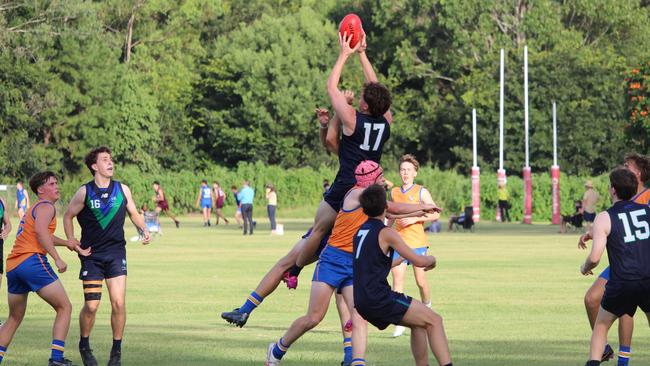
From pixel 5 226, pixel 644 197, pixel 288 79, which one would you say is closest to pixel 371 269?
pixel 644 197

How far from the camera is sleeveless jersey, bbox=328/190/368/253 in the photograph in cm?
1166

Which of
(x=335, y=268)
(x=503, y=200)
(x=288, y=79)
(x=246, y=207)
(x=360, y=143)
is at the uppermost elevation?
(x=288, y=79)

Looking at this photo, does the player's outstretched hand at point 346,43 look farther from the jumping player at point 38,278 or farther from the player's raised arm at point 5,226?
the player's raised arm at point 5,226

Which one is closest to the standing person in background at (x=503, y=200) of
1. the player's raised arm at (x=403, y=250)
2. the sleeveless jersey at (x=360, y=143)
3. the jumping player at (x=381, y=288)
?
the sleeveless jersey at (x=360, y=143)

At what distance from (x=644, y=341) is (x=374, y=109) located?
5.33 m

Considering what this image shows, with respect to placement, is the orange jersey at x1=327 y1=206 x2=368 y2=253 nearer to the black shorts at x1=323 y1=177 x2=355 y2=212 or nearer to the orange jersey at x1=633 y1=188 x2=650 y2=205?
the black shorts at x1=323 y1=177 x2=355 y2=212

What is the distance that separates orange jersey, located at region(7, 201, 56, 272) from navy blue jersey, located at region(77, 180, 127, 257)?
1.11 feet

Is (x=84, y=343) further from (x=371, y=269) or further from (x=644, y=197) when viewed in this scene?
(x=644, y=197)

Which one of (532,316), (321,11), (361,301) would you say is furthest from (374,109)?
(321,11)

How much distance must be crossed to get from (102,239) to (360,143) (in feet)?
8.87

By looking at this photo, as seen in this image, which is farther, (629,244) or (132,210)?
(132,210)

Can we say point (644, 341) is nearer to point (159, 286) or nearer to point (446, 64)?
point (159, 286)

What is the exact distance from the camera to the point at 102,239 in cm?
1290

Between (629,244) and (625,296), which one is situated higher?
(629,244)
